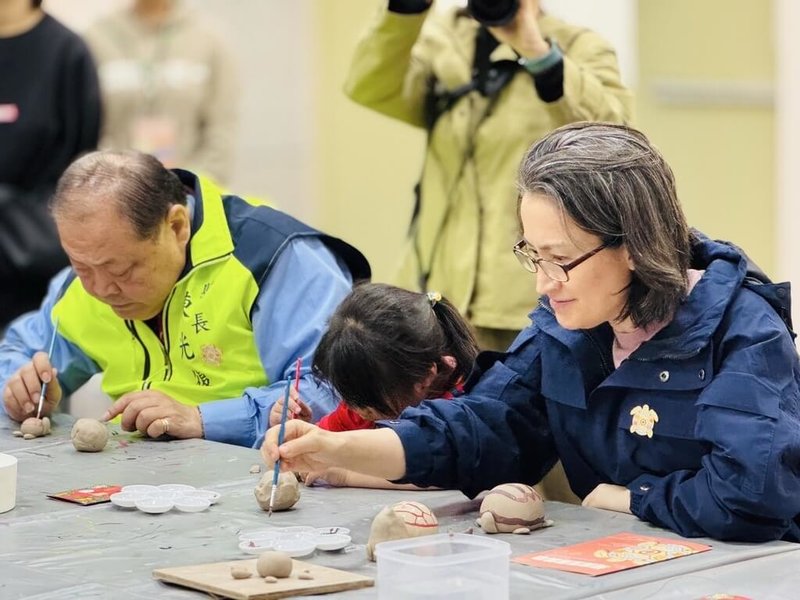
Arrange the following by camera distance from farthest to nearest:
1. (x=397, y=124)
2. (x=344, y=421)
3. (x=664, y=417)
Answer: (x=397, y=124) < (x=344, y=421) < (x=664, y=417)

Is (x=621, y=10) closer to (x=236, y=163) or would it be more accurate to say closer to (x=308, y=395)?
(x=236, y=163)

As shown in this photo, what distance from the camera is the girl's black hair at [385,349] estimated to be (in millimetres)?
2510

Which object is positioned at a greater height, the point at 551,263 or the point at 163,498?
the point at 551,263

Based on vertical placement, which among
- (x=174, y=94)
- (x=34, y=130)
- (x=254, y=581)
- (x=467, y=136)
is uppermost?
(x=174, y=94)

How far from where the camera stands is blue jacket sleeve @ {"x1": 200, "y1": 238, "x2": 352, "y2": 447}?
2877 mm

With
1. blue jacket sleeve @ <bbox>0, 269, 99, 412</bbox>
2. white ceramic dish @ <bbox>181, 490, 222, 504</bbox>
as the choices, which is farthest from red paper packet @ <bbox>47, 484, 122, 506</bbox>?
blue jacket sleeve @ <bbox>0, 269, 99, 412</bbox>

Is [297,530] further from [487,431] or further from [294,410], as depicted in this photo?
[294,410]

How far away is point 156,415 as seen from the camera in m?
2.83

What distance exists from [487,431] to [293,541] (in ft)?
1.62

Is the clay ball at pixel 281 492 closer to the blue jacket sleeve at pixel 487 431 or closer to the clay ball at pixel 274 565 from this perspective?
the blue jacket sleeve at pixel 487 431

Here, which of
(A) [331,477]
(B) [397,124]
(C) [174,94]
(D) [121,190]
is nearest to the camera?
(A) [331,477]

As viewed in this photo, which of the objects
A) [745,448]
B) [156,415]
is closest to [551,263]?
[745,448]

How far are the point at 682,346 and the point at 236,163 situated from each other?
548 centimetres

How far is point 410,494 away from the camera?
2342mm
